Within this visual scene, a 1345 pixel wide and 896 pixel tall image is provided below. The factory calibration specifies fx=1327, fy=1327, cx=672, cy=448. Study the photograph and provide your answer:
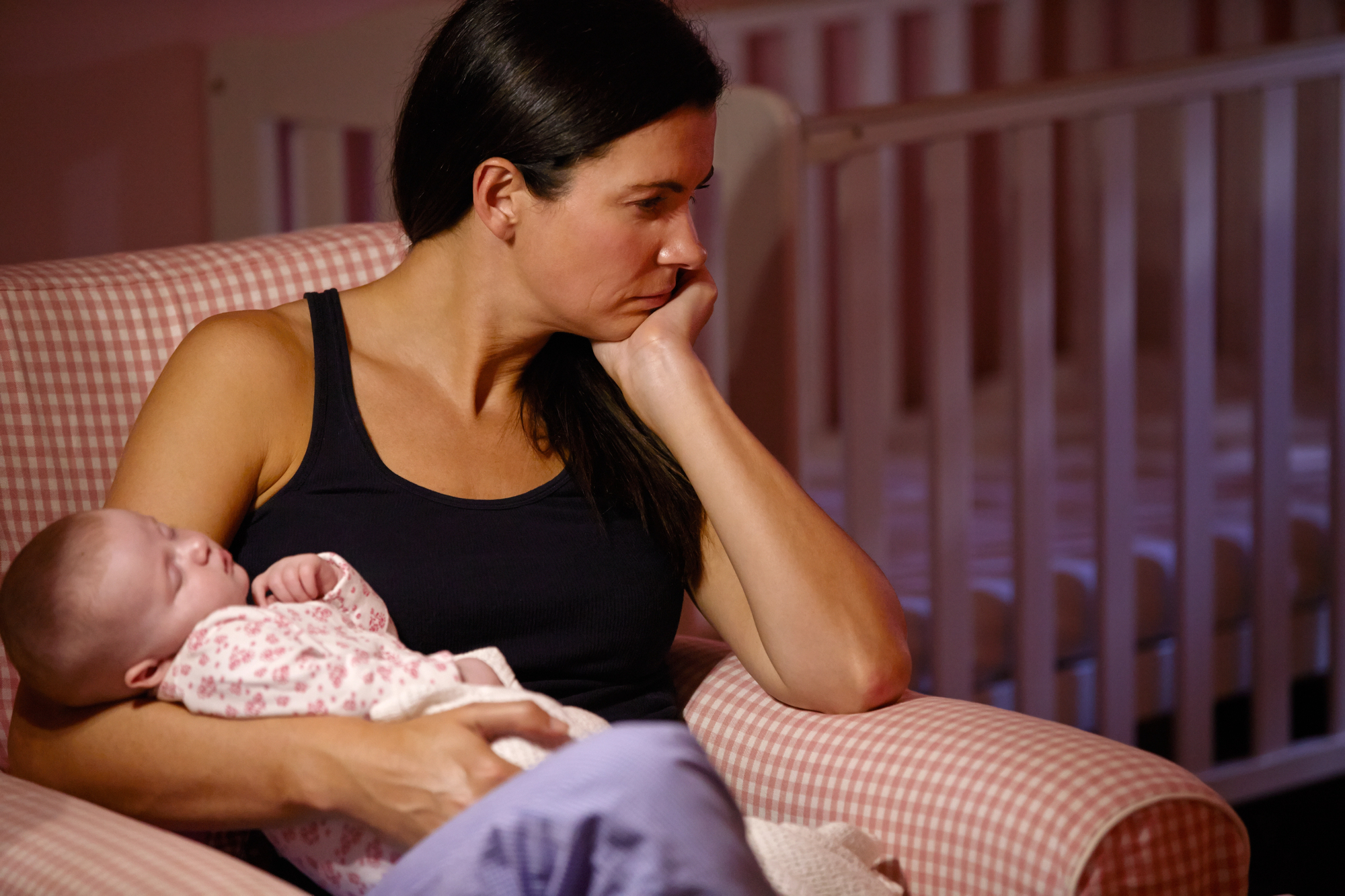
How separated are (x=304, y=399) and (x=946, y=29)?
225 cm

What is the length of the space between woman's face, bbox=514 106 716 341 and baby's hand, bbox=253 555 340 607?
1.08 feet

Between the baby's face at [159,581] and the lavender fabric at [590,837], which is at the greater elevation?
the baby's face at [159,581]

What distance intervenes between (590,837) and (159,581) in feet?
1.23

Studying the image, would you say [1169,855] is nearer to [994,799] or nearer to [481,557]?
[994,799]

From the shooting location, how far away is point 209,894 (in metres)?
0.79

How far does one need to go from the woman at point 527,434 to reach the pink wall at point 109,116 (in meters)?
1.11

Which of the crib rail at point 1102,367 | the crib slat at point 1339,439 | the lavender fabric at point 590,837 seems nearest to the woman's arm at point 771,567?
the lavender fabric at point 590,837

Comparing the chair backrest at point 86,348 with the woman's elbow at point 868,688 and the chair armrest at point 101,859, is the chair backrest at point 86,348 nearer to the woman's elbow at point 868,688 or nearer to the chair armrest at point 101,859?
the chair armrest at point 101,859

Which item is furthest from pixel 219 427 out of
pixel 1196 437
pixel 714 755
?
pixel 1196 437

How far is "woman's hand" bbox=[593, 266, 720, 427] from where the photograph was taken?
1.27 m

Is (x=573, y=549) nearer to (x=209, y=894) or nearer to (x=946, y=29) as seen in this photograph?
(x=209, y=894)

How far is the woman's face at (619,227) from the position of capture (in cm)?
115

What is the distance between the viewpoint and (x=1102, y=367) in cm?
204

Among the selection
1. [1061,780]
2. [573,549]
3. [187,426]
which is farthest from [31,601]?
[1061,780]
